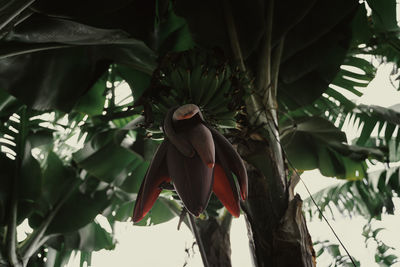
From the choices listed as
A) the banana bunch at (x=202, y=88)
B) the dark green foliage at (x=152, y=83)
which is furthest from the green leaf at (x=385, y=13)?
the banana bunch at (x=202, y=88)

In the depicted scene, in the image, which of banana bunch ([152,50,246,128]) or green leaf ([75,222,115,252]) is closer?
banana bunch ([152,50,246,128])

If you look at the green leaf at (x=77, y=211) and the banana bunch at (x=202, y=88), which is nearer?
the banana bunch at (x=202, y=88)

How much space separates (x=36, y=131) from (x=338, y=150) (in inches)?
55.0

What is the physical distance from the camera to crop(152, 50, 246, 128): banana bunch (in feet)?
2.94

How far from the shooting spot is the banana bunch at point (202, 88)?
2.94 feet

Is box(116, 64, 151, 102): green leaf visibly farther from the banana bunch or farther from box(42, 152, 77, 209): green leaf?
box(42, 152, 77, 209): green leaf

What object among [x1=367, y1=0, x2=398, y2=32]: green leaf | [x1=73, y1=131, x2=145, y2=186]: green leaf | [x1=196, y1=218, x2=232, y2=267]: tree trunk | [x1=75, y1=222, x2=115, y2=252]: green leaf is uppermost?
[x1=367, y1=0, x2=398, y2=32]: green leaf

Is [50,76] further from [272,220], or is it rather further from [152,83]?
[272,220]

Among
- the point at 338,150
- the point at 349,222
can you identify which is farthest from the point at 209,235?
the point at 349,222

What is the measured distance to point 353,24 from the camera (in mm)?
1342

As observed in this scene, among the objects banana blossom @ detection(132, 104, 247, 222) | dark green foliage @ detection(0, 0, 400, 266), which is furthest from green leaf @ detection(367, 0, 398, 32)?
banana blossom @ detection(132, 104, 247, 222)

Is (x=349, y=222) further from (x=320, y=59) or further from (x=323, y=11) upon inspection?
(x=323, y=11)

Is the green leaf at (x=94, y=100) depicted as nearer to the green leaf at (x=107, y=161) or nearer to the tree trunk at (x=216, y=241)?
the green leaf at (x=107, y=161)

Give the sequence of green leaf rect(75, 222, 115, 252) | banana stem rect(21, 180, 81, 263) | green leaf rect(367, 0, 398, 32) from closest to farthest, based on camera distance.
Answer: green leaf rect(367, 0, 398, 32) → banana stem rect(21, 180, 81, 263) → green leaf rect(75, 222, 115, 252)
